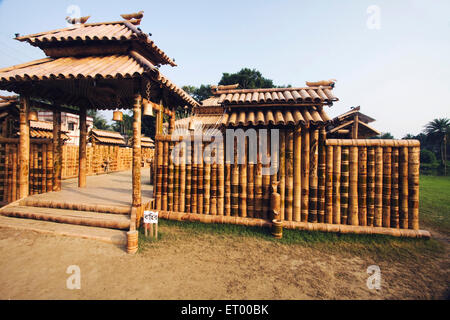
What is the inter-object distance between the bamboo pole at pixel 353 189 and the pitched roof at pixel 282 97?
1422 millimetres

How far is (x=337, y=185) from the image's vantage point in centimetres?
459

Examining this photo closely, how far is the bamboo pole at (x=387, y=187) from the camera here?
4492 millimetres

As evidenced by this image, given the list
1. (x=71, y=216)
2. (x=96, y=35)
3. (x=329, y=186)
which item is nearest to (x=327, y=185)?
(x=329, y=186)

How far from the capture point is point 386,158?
14.9 feet

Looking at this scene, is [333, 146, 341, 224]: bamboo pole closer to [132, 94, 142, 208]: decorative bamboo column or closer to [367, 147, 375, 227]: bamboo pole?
[367, 147, 375, 227]: bamboo pole

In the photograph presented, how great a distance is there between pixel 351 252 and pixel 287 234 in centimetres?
127

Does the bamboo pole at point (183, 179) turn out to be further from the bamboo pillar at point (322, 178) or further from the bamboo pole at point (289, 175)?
the bamboo pillar at point (322, 178)

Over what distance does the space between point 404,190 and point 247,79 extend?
27573mm

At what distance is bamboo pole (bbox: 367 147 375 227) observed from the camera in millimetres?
4516

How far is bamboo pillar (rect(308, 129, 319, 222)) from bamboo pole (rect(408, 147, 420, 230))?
2.09 m

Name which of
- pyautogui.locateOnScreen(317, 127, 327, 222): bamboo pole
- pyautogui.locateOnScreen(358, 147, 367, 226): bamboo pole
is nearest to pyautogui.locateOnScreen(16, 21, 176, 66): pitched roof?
pyautogui.locateOnScreen(317, 127, 327, 222): bamboo pole

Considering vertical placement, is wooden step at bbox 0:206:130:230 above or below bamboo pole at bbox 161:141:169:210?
below

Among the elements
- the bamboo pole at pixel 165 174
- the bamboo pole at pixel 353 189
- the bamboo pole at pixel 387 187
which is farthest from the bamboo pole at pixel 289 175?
the bamboo pole at pixel 165 174
